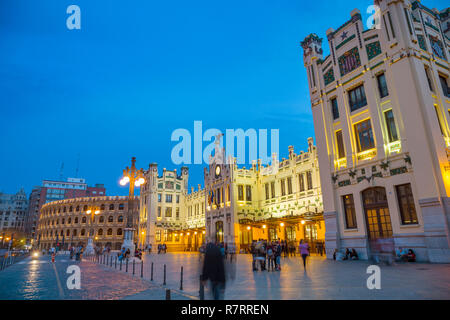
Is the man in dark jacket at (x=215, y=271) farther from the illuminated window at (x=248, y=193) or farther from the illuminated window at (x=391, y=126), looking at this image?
the illuminated window at (x=248, y=193)

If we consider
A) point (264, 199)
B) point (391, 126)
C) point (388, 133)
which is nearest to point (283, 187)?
point (264, 199)

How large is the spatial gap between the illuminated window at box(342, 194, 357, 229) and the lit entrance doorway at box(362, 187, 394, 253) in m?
1.01

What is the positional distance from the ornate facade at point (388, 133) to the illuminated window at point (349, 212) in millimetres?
74

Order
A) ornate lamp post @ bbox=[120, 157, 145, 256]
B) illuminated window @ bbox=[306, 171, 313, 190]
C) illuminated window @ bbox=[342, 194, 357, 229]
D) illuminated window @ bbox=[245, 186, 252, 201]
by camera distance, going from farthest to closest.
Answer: illuminated window @ bbox=[245, 186, 252, 201], illuminated window @ bbox=[306, 171, 313, 190], ornate lamp post @ bbox=[120, 157, 145, 256], illuminated window @ bbox=[342, 194, 357, 229]

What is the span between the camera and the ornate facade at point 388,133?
1644 cm

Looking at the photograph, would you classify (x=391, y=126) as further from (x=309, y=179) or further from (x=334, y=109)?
(x=309, y=179)

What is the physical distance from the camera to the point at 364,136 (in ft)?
67.8

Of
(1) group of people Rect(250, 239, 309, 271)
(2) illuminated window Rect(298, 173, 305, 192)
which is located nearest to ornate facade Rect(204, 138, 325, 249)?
(2) illuminated window Rect(298, 173, 305, 192)

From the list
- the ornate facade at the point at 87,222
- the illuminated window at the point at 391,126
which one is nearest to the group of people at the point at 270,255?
the illuminated window at the point at 391,126

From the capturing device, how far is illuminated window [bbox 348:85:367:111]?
69.6ft

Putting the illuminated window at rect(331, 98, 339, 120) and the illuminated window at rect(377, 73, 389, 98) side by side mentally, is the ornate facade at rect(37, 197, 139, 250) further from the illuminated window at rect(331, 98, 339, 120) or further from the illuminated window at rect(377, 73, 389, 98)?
the illuminated window at rect(377, 73, 389, 98)
